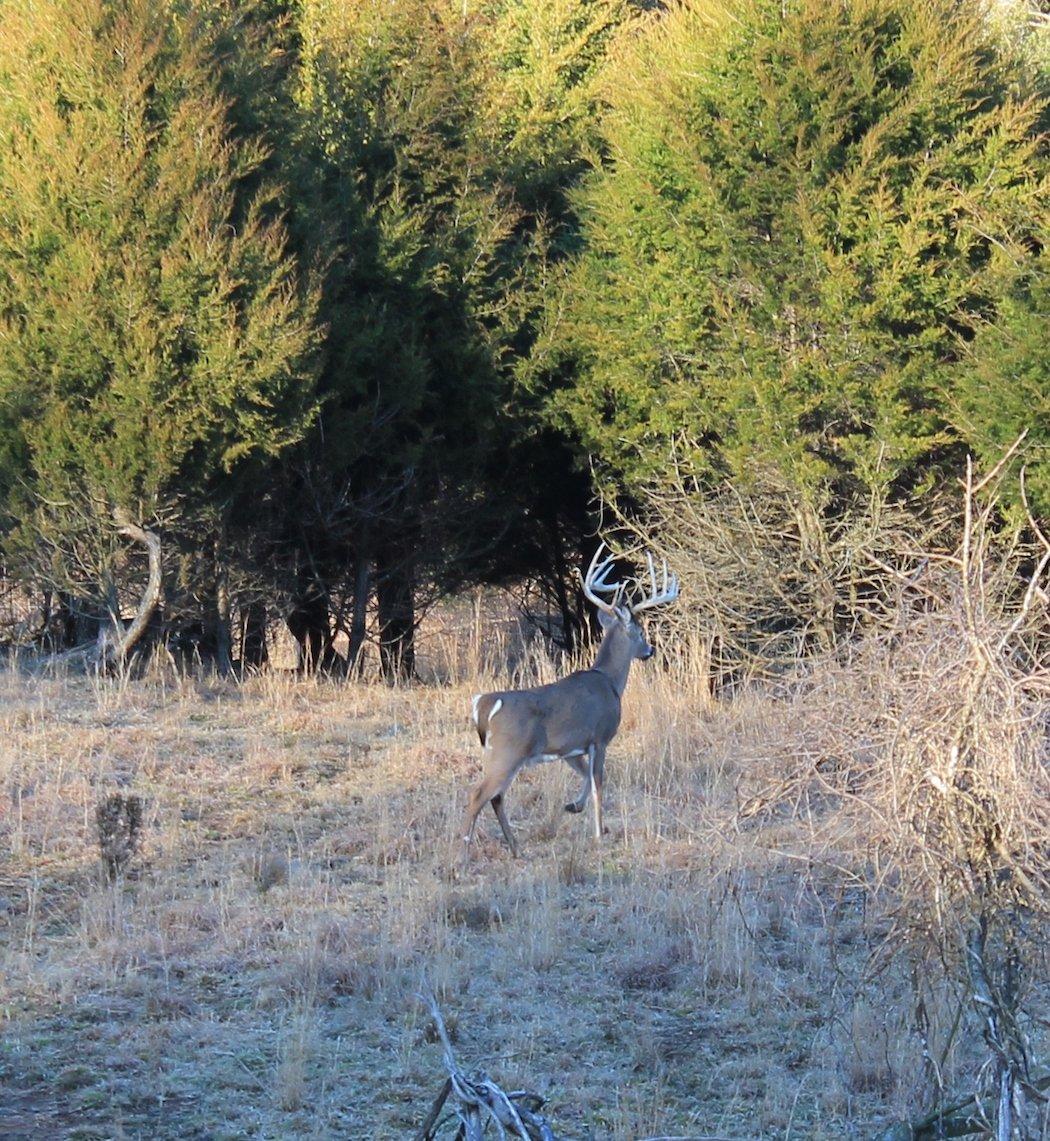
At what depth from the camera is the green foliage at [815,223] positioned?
43.6 feet

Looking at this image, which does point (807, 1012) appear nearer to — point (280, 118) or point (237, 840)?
point (237, 840)

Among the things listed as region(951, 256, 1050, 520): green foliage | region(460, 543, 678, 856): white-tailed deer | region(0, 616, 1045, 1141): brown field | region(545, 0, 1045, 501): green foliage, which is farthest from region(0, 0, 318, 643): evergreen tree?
region(951, 256, 1050, 520): green foliage

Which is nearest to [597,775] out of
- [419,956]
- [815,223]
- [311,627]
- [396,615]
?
[419,956]

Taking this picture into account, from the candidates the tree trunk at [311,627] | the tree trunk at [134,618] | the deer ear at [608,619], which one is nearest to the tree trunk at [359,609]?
the tree trunk at [311,627]

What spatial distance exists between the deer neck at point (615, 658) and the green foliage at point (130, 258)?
3.68 meters

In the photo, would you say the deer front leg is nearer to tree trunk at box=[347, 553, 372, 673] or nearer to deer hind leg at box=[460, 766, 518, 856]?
deer hind leg at box=[460, 766, 518, 856]

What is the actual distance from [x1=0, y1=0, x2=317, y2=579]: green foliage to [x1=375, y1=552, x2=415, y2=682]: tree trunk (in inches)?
133

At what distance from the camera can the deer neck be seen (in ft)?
36.4

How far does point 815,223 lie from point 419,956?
8.03 metres

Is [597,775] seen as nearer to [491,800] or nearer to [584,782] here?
[584,782]

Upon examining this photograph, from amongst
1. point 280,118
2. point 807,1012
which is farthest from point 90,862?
point 280,118

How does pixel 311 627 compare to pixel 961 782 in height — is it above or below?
above

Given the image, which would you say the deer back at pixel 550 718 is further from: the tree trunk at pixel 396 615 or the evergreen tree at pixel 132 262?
the tree trunk at pixel 396 615

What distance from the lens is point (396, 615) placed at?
17.1 meters
